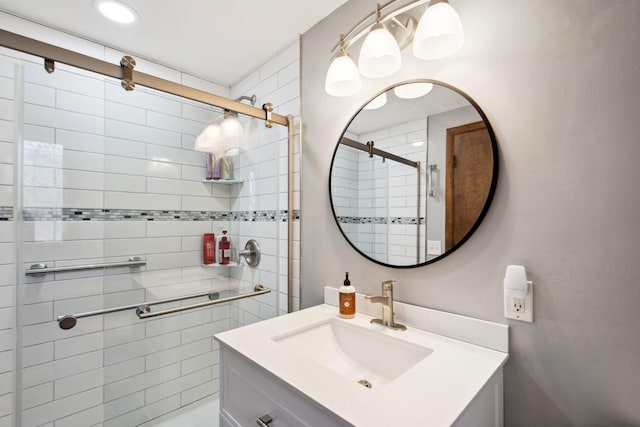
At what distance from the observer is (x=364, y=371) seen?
108 cm

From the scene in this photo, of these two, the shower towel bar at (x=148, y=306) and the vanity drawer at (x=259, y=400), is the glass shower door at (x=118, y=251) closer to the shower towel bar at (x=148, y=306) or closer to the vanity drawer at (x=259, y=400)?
the shower towel bar at (x=148, y=306)

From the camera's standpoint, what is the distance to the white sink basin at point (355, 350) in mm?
1001

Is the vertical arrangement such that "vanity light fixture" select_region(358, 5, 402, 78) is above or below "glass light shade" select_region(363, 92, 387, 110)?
above

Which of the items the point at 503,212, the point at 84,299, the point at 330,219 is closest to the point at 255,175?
the point at 330,219

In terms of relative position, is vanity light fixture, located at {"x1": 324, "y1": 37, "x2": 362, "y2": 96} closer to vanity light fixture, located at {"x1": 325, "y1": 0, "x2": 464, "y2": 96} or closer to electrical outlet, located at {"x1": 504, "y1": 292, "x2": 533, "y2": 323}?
vanity light fixture, located at {"x1": 325, "y1": 0, "x2": 464, "y2": 96}

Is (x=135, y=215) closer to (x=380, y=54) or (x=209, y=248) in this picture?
(x=209, y=248)

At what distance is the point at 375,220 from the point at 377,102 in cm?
51

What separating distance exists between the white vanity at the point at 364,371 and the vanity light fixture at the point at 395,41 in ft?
2.99

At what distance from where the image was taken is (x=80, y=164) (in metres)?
1.26

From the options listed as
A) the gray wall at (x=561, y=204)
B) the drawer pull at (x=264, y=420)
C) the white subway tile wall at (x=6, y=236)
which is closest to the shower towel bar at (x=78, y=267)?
the white subway tile wall at (x=6, y=236)

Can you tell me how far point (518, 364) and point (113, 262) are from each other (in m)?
1.61

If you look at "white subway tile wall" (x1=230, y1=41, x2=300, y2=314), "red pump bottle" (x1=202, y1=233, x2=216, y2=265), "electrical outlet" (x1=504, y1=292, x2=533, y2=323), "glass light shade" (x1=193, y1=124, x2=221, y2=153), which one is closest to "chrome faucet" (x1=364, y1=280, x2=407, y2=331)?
"electrical outlet" (x1=504, y1=292, x2=533, y2=323)

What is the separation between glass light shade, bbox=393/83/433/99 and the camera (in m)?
1.09

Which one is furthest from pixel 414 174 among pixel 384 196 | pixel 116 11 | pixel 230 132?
pixel 116 11
